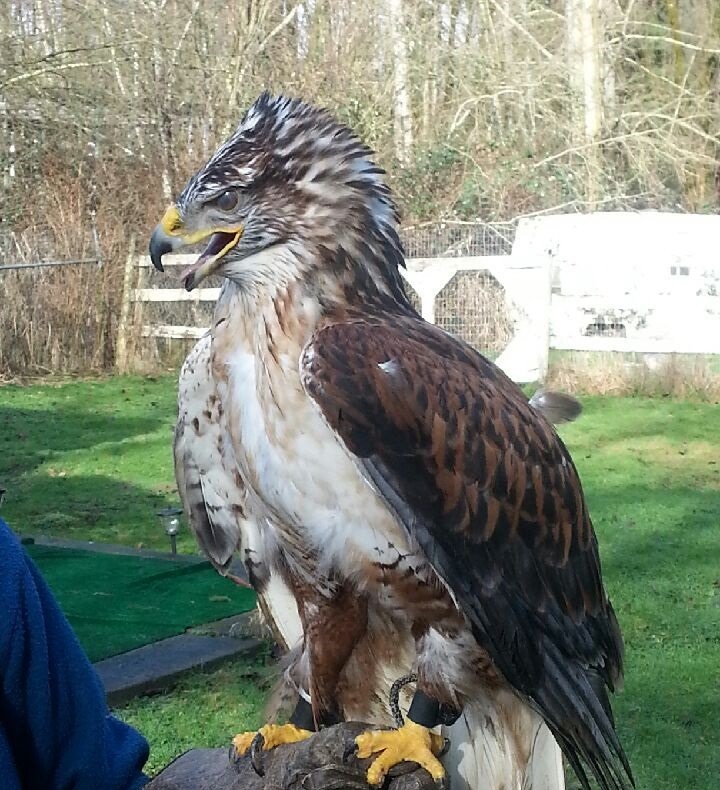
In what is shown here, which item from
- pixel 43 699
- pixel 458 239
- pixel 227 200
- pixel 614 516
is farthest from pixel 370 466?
pixel 458 239

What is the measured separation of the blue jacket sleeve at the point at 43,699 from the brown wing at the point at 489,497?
2.12 feet

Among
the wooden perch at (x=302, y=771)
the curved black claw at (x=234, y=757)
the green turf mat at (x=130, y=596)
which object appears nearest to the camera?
the wooden perch at (x=302, y=771)

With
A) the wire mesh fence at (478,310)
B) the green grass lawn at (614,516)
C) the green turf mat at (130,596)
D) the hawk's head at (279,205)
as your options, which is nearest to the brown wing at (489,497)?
the hawk's head at (279,205)

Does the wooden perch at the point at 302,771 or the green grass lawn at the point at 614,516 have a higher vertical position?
the wooden perch at the point at 302,771

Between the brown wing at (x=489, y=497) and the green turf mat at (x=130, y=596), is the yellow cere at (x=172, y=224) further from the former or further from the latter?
the green turf mat at (x=130, y=596)

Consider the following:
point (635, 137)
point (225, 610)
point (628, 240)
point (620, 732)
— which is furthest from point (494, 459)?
point (635, 137)

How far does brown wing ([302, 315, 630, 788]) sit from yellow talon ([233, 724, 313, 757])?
450 millimetres

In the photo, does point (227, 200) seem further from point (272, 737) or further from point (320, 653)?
point (272, 737)

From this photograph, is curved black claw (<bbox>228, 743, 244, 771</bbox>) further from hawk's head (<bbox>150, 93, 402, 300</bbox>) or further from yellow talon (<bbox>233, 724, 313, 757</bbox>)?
hawk's head (<bbox>150, 93, 402, 300</bbox>)

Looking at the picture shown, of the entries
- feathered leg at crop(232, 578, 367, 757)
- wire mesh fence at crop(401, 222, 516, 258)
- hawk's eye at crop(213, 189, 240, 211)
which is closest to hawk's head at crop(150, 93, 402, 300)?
hawk's eye at crop(213, 189, 240, 211)

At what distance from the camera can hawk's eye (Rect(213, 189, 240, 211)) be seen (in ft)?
7.59

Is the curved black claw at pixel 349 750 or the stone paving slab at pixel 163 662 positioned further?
the stone paving slab at pixel 163 662

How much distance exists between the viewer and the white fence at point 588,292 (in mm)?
13609

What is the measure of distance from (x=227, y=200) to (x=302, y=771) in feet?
3.75
